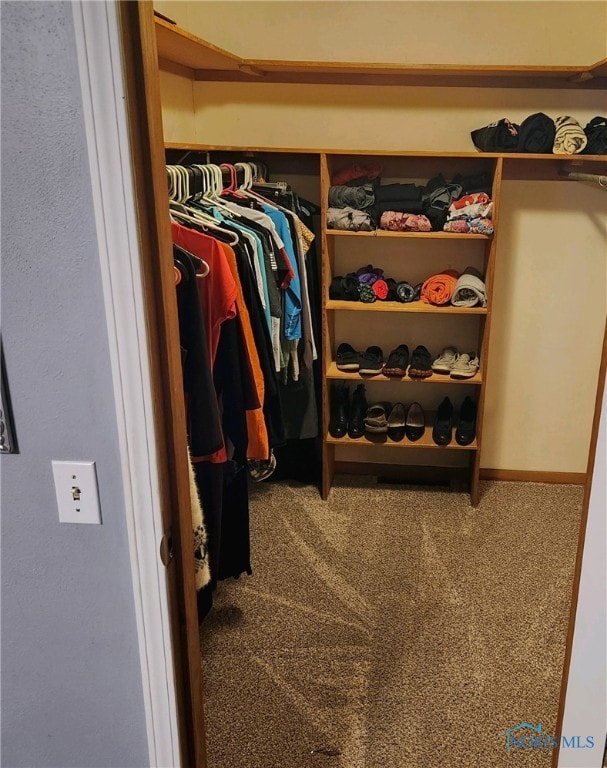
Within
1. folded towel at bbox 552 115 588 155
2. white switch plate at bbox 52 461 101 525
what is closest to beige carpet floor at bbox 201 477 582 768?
white switch plate at bbox 52 461 101 525

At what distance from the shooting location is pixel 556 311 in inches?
126

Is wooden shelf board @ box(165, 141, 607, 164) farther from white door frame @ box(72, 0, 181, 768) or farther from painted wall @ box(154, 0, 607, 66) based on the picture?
white door frame @ box(72, 0, 181, 768)

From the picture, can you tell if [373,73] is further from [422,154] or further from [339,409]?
[339,409]

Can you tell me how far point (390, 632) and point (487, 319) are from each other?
1.41 m

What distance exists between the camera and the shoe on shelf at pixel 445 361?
121 inches

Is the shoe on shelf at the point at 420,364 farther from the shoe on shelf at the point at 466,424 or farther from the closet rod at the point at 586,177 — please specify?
the closet rod at the point at 586,177

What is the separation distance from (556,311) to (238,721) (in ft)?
7.66

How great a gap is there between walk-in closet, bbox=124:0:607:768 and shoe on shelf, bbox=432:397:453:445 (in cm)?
1

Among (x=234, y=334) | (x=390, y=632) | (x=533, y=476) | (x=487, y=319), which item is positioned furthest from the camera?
(x=533, y=476)

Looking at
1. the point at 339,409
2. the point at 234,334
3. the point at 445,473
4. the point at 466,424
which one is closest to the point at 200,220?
the point at 234,334

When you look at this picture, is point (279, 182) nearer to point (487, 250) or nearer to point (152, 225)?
point (487, 250)

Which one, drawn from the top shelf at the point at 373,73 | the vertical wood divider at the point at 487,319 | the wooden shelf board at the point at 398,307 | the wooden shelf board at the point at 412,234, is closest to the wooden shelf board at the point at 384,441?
the vertical wood divider at the point at 487,319

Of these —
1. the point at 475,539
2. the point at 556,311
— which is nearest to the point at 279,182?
the point at 556,311

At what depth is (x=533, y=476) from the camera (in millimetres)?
3432
